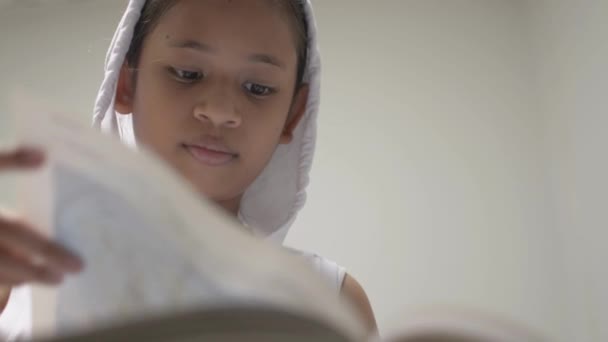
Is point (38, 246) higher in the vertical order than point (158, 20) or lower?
lower

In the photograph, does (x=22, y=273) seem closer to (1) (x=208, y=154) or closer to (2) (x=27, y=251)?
(2) (x=27, y=251)

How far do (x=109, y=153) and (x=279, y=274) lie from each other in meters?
0.09

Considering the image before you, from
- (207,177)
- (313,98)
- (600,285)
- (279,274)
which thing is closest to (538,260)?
(600,285)

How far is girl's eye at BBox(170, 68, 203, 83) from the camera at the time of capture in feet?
1.94

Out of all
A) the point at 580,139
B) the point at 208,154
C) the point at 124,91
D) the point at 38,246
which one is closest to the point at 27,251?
the point at 38,246

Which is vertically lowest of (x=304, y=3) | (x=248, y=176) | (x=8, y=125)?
(x=8, y=125)

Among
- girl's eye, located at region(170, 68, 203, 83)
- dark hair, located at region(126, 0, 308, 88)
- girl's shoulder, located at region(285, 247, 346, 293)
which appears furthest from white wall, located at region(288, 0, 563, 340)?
girl's eye, located at region(170, 68, 203, 83)

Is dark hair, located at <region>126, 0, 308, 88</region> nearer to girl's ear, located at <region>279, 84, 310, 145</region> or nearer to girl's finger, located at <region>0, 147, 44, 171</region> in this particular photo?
girl's ear, located at <region>279, 84, 310, 145</region>

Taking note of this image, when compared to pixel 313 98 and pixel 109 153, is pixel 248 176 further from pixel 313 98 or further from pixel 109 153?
pixel 109 153

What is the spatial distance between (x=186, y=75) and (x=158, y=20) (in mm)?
92

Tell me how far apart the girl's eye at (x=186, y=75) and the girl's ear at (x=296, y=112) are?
0.18 meters

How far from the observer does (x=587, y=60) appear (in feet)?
3.24

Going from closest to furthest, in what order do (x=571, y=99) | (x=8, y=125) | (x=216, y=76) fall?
(x=216, y=76)
(x=571, y=99)
(x=8, y=125)

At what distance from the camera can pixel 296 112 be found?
2.47 ft
